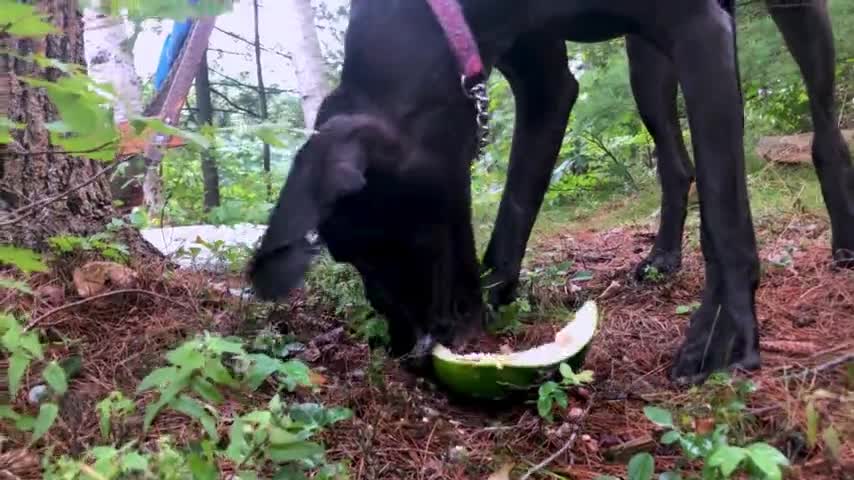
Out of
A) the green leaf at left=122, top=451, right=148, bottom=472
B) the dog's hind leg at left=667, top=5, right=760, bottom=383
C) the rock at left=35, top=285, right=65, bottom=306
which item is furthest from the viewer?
the rock at left=35, top=285, right=65, bottom=306

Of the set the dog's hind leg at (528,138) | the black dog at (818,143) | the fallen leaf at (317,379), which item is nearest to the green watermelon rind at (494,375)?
the fallen leaf at (317,379)

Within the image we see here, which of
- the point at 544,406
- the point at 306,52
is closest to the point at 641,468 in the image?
the point at 544,406

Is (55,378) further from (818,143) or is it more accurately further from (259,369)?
(818,143)

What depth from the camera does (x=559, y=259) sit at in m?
3.93

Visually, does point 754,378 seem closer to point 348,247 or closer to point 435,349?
point 435,349

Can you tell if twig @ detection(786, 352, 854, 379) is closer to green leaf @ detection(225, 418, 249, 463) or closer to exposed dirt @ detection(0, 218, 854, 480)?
exposed dirt @ detection(0, 218, 854, 480)

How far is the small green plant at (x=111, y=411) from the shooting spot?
1.46 m

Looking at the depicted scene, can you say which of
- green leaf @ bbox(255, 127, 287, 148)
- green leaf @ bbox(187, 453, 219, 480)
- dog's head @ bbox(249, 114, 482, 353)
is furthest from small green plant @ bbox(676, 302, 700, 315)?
green leaf @ bbox(187, 453, 219, 480)

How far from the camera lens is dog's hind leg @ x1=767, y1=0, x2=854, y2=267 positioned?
3.23 meters

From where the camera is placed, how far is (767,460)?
50.1 inches

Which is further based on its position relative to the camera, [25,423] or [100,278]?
[100,278]

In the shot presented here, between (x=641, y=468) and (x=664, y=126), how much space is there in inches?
102

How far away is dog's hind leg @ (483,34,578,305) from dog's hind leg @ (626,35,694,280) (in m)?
0.65

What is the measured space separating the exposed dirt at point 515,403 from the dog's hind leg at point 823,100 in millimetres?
253
